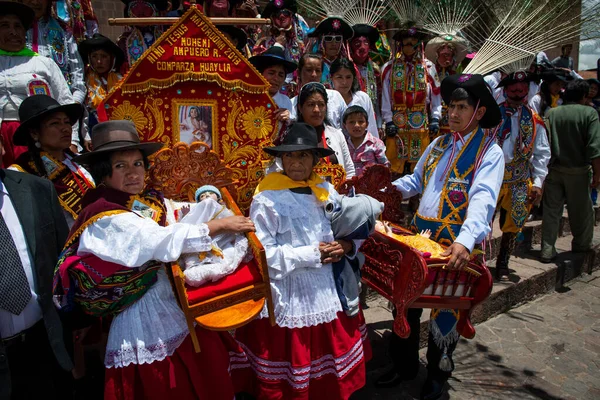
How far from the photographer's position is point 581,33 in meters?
3.21

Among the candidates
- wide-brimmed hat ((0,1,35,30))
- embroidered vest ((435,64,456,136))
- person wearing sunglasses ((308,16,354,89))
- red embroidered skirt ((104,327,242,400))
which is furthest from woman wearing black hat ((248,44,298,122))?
embroidered vest ((435,64,456,136))

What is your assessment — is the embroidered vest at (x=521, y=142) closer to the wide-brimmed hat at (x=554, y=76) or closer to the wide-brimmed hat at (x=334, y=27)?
the wide-brimmed hat at (x=334, y=27)

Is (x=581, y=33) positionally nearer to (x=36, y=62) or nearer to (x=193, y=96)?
(x=193, y=96)

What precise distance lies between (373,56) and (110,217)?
626 cm

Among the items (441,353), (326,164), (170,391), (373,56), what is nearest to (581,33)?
(326,164)

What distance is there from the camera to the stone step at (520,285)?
4293mm

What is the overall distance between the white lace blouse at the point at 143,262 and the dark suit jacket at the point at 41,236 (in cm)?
27

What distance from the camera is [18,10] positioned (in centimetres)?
353

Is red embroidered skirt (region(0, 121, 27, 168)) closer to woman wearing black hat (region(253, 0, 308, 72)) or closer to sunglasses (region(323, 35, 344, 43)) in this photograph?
woman wearing black hat (region(253, 0, 308, 72))

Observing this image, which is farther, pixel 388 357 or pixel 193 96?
pixel 388 357

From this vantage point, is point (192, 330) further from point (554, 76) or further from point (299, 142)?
point (554, 76)

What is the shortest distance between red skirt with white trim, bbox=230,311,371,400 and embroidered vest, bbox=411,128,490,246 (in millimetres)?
981

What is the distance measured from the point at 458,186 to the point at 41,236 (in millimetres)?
2703

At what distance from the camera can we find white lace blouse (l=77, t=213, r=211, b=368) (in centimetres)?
200
